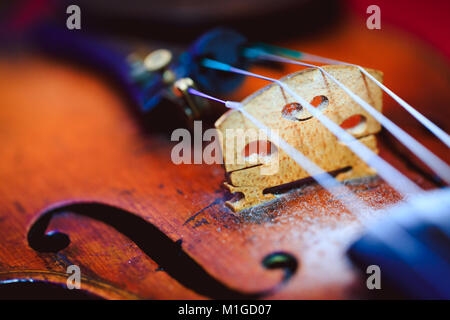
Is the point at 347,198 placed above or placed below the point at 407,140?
below

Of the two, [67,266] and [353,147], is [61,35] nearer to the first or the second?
[67,266]

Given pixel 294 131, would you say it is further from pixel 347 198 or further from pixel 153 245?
pixel 153 245

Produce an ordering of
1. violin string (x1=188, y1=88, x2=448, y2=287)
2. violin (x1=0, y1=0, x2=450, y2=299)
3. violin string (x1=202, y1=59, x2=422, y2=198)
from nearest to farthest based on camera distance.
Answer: violin string (x1=188, y1=88, x2=448, y2=287) → violin (x1=0, y1=0, x2=450, y2=299) → violin string (x1=202, y1=59, x2=422, y2=198)

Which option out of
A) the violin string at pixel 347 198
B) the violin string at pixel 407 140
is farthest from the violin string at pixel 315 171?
the violin string at pixel 407 140

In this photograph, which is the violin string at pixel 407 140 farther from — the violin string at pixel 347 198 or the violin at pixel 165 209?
the violin string at pixel 347 198

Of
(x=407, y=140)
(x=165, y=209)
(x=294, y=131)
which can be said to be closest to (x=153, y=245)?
(x=165, y=209)

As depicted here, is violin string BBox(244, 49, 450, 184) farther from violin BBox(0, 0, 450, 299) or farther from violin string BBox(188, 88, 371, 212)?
violin string BBox(188, 88, 371, 212)

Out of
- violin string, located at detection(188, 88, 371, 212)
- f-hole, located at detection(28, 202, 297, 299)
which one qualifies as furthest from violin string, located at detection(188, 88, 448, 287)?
f-hole, located at detection(28, 202, 297, 299)
